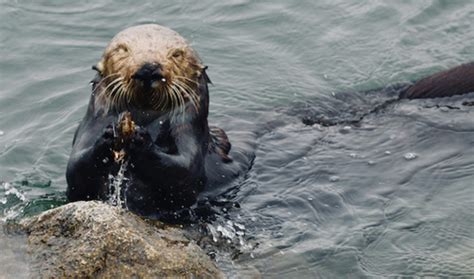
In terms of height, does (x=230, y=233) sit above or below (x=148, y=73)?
below

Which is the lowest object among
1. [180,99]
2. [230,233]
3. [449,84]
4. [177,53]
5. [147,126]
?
[230,233]

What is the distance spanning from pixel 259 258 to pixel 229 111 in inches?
93.2

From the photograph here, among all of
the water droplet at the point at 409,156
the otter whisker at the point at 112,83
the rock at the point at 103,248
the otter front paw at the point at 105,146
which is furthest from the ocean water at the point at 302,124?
the otter whisker at the point at 112,83

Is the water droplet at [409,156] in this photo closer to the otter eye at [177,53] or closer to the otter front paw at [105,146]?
the otter eye at [177,53]

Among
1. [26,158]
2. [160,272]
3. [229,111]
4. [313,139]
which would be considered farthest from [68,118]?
[160,272]

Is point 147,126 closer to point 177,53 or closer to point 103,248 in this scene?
point 177,53

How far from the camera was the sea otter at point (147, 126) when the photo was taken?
5.55 meters

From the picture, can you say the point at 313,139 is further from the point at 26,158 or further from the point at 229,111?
the point at 26,158

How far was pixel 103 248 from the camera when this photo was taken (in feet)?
14.8

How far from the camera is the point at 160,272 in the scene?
4.53 metres

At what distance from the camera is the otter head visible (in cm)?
554

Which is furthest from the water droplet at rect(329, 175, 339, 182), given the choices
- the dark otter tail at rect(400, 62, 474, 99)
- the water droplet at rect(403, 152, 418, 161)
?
the dark otter tail at rect(400, 62, 474, 99)

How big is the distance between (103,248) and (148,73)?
4.33ft

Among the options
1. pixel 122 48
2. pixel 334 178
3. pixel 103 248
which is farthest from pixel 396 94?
pixel 103 248
